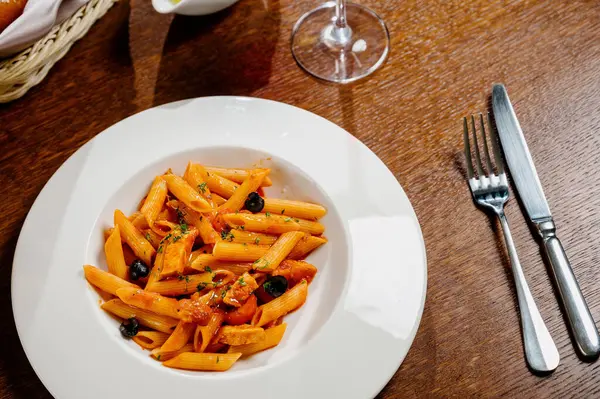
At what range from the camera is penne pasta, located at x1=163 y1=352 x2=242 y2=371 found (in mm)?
1350

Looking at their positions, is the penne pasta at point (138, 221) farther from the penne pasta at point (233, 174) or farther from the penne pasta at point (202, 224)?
the penne pasta at point (233, 174)

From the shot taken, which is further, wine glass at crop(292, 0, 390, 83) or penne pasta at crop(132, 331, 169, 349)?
wine glass at crop(292, 0, 390, 83)

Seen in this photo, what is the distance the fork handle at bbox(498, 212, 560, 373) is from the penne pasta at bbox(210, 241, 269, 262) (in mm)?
603

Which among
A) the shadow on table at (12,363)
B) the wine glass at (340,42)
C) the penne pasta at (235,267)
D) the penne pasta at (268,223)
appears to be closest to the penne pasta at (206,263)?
the penne pasta at (235,267)

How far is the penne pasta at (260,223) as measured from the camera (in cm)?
154

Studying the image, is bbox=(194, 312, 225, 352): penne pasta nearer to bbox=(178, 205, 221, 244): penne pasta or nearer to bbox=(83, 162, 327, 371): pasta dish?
bbox=(83, 162, 327, 371): pasta dish

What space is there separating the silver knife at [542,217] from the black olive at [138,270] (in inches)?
37.2

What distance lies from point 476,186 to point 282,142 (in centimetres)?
51

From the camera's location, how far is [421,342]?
147cm

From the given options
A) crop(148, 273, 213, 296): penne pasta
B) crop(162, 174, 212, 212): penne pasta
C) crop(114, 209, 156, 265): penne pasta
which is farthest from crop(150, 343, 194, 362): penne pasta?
crop(162, 174, 212, 212): penne pasta

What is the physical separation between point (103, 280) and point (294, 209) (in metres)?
0.47

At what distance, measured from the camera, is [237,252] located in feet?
4.88

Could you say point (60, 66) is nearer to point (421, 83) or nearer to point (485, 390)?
point (421, 83)

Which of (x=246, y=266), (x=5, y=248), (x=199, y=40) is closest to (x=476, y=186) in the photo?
(x=246, y=266)
